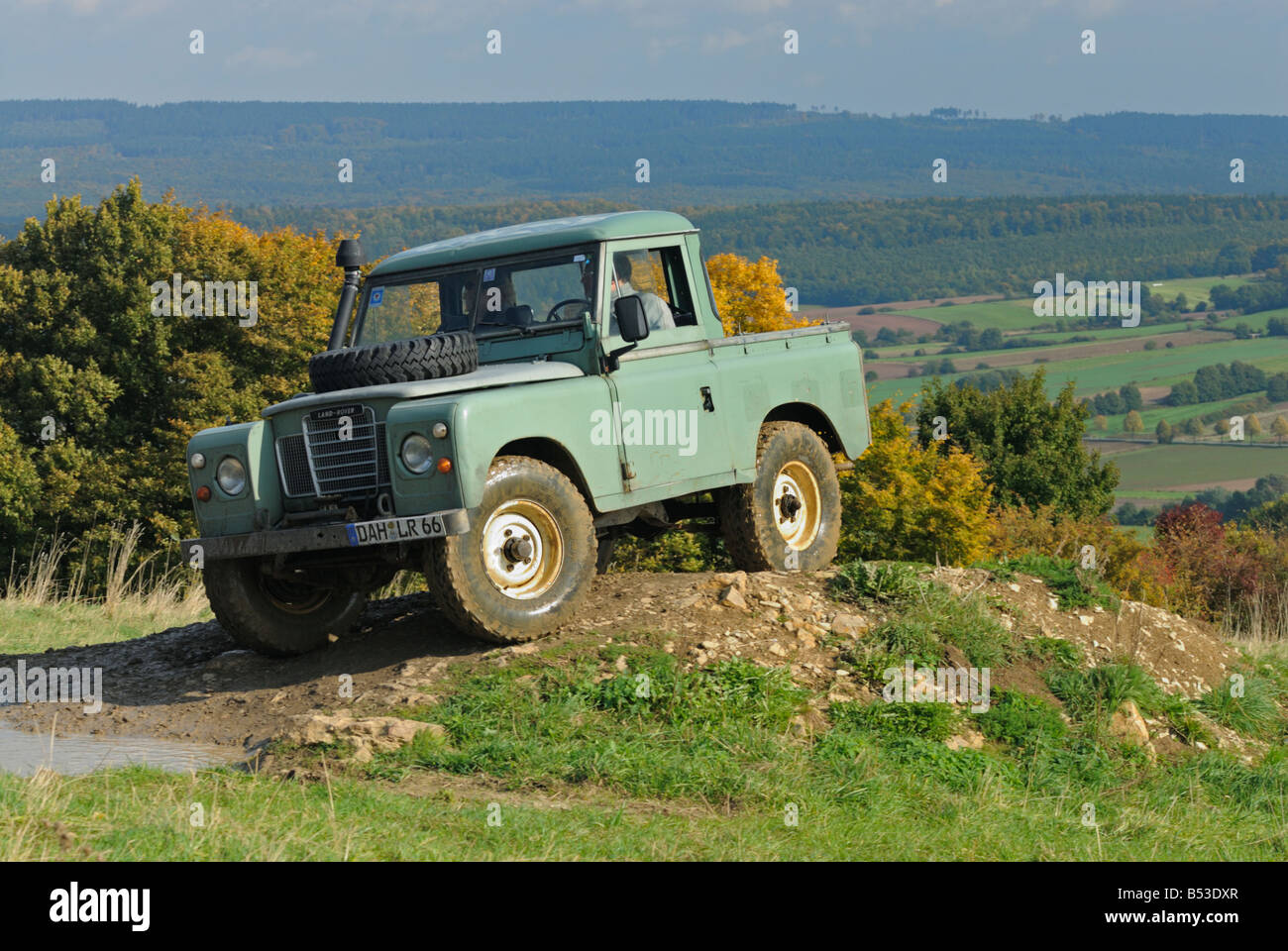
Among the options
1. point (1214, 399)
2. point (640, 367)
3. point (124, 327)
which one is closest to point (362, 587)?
point (640, 367)

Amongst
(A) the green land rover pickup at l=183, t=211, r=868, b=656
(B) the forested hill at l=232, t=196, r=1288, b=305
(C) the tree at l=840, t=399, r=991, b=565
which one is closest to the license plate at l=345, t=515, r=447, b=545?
(A) the green land rover pickup at l=183, t=211, r=868, b=656

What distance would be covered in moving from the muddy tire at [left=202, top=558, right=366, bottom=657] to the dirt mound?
0.53 ft

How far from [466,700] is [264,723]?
1.31 m

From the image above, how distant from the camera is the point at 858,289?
149125 millimetres

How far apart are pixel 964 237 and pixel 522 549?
174502mm

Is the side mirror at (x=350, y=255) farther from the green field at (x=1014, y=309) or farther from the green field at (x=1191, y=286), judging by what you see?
the green field at (x=1191, y=286)

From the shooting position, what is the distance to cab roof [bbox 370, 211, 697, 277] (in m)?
A: 10.4

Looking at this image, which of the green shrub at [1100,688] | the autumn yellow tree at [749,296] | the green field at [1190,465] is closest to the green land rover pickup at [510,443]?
the green shrub at [1100,688]

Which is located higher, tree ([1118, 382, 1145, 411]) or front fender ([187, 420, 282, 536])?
front fender ([187, 420, 282, 536])

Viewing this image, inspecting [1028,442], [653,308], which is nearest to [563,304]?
[653,308]

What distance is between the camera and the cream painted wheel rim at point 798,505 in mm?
11914

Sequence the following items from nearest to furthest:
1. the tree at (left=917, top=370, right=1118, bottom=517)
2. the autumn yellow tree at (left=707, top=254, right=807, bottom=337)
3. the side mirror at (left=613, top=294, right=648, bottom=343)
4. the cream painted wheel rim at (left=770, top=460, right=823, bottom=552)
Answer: the side mirror at (left=613, top=294, right=648, bottom=343) → the cream painted wheel rim at (left=770, top=460, right=823, bottom=552) → the autumn yellow tree at (left=707, top=254, right=807, bottom=337) → the tree at (left=917, top=370, right=1118, bottom=517)

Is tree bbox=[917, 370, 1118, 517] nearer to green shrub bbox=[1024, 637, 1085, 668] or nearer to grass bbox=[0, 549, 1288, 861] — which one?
green shrub bbox=[1024, 637, 1085, 668]

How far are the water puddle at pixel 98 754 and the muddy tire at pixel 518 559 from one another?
1.61m
